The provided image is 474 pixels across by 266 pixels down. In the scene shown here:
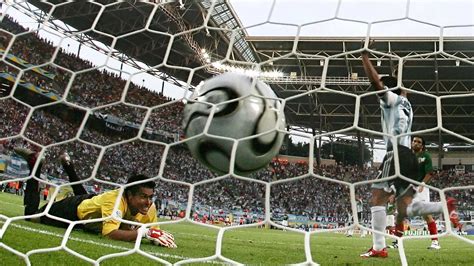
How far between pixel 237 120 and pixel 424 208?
1.41 m

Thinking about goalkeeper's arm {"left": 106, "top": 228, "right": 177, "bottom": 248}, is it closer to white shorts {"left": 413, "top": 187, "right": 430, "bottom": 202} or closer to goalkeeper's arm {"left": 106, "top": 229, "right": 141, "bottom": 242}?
goalkeeper's arm {"left": 106, "top": 229, "right": 141, "bottom": 242}

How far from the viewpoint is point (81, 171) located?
31.4ft

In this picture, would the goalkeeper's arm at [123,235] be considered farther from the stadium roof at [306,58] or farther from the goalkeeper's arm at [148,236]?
the stadium roof at [306,58]

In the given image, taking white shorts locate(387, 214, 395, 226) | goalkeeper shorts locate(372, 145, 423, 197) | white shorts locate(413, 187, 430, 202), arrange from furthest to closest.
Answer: white shorts locate(387, 214, 395, 226)
white shorts locate(413, 187, 430, 202)
goalkeeper shorts locate(372, 145, 423, 197)

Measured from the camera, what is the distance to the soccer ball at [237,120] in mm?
2391

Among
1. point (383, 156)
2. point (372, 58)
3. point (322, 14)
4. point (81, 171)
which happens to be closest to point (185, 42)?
point (322, 14)

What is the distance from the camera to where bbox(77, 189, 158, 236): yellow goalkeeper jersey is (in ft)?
10.1

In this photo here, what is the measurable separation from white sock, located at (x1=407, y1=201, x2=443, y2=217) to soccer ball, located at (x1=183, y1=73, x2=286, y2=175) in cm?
107

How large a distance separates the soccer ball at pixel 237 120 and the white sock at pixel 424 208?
1073 mm

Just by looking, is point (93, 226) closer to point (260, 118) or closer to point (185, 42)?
point (185, 42)

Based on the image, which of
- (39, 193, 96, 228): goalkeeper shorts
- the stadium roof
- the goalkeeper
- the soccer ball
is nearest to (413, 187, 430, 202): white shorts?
the stadium roof

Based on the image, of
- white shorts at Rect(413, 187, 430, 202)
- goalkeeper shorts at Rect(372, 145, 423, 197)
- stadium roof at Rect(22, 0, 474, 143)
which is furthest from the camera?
white shorts at Rect(413, 187, 430, 202)

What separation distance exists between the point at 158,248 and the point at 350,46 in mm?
1665

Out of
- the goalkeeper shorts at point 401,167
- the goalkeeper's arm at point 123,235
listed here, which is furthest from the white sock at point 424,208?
the goalkeeper's arm at point 123,235
